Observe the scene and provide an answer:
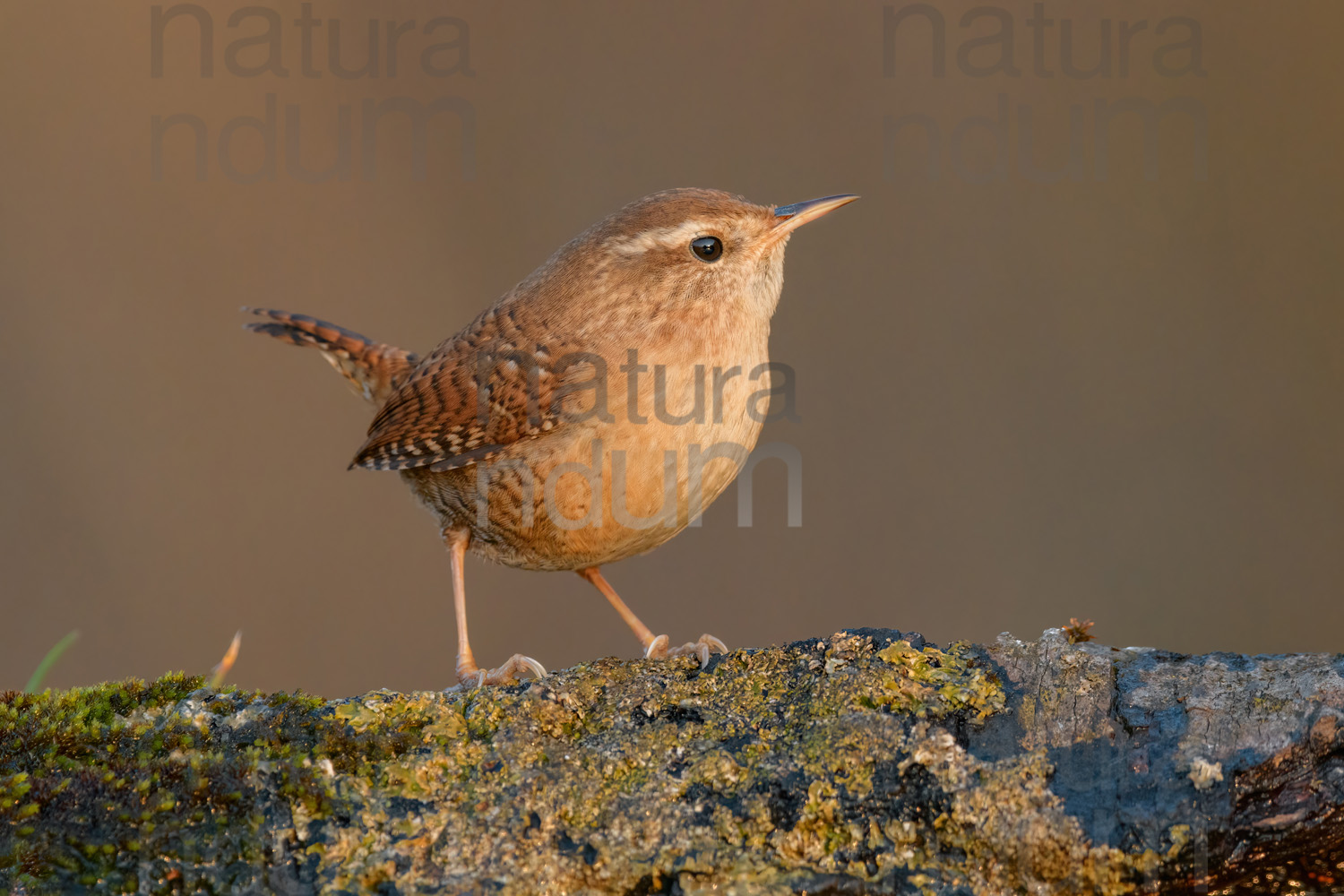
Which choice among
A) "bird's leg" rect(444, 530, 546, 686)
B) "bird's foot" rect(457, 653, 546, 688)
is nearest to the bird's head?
"bird's leg" rect(444, 530, 546, 686)

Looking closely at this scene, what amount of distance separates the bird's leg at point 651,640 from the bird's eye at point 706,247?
3.79ft

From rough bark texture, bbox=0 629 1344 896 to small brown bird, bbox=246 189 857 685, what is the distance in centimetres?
85

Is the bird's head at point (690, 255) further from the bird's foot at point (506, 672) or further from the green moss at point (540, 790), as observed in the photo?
the green moss at point (540, 790)

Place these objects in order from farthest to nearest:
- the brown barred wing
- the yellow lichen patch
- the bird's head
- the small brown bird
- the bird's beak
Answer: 1. the bird's beak
2. the bird's head
3. the brown barred wing
4. the small brown bird
5. the yellow lichen patch

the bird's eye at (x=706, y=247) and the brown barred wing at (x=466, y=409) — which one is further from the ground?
the bird's eye at (x=706, y=247)

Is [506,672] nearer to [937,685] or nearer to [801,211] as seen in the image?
[937,685]

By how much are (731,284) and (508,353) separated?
78 centimetres

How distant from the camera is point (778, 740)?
6.31 ft

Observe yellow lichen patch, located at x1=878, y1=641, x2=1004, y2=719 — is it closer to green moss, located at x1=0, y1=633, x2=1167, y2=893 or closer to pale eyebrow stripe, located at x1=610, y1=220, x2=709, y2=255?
green moss, located at x1=0, y1=633, x2=1167, y2=893

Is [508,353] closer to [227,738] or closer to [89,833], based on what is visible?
[227,738]

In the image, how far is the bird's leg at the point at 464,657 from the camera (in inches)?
112

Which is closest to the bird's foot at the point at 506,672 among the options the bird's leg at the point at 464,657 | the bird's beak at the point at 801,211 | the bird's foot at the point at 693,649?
the bird's leg at the point at 464,657

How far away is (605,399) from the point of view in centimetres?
305

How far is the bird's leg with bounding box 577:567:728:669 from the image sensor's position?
2672 mm
